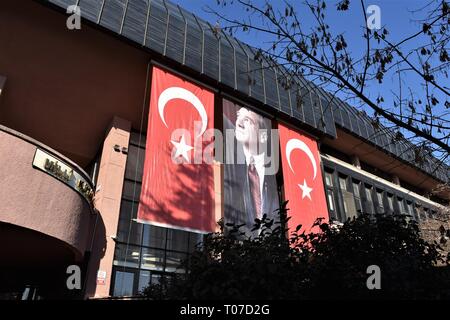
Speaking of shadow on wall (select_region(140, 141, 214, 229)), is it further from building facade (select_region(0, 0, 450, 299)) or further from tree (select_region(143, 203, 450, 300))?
tree (select_region(143, 203, 450, 300))

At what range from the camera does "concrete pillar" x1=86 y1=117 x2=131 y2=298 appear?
1420 cm

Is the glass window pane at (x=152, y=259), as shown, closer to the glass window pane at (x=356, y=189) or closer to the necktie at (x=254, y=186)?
the necktie at (x=254, y=186)

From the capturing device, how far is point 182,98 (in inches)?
664

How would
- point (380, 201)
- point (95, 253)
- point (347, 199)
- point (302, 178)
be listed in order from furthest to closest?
1. point (380, 201)
2. point (347, 199)
3. point (302, 178)
4. point (95, 253)

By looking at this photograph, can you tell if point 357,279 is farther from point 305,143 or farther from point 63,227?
point 305,143

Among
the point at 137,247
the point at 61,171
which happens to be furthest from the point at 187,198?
the point at 61,171

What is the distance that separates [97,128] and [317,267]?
14280mm

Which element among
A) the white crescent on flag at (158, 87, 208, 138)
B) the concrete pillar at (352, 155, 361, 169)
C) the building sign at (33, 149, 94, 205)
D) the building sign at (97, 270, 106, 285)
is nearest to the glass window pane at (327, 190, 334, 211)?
the concrete pillar at (352, 155, 361, 169)

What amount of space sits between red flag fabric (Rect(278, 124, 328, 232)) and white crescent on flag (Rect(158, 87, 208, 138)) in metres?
4.72

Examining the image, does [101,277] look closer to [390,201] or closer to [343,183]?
[343,183]

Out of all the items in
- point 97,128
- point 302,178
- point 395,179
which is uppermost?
point 395,179

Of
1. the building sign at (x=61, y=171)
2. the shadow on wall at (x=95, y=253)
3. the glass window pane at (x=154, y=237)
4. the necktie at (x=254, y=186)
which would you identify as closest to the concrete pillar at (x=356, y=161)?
the necktie at (x=254, y=186)

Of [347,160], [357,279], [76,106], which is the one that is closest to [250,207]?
[76,106]

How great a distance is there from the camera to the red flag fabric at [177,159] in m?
14.1
